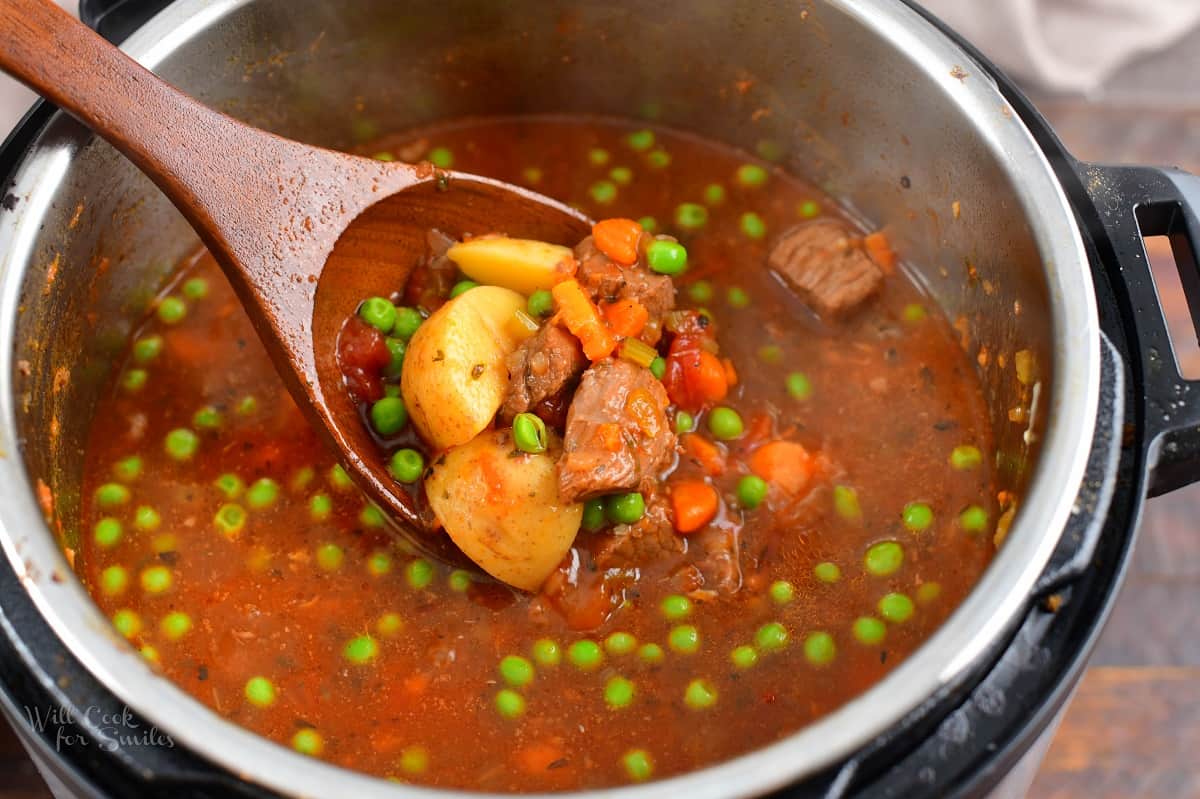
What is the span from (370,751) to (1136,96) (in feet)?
10.8

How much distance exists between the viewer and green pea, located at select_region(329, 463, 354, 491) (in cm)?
284

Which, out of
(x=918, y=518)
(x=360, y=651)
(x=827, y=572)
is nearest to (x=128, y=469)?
(x=360, y=651)

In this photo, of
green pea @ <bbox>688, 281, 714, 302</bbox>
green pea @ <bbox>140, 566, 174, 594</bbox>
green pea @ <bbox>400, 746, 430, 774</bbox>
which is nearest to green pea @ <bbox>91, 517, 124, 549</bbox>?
green pea @ <bbox>140, 566, 174, 594</bbox>

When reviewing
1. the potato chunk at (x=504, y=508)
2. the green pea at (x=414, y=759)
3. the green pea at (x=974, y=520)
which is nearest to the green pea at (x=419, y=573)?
the potato chunk at (x=504, y=508)

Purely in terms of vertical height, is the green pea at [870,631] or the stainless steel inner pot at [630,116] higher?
the stainless steel inner pot at [630,116]

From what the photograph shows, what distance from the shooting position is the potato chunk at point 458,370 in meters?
2.58

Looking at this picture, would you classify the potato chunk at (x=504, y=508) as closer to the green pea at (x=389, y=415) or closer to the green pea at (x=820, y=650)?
the green pea at (x=389, y=415)

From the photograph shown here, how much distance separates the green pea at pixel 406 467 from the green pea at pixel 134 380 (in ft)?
2.49

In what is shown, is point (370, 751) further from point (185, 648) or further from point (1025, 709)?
point (1025, 709)

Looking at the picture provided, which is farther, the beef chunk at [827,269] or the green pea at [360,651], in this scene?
the beef chunk at [827,269]

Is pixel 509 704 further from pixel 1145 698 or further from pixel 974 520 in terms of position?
pixel 1145 698

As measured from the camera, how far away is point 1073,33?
3982 millimetres

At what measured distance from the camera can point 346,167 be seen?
2625mm

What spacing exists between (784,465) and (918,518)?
334 millimetres
